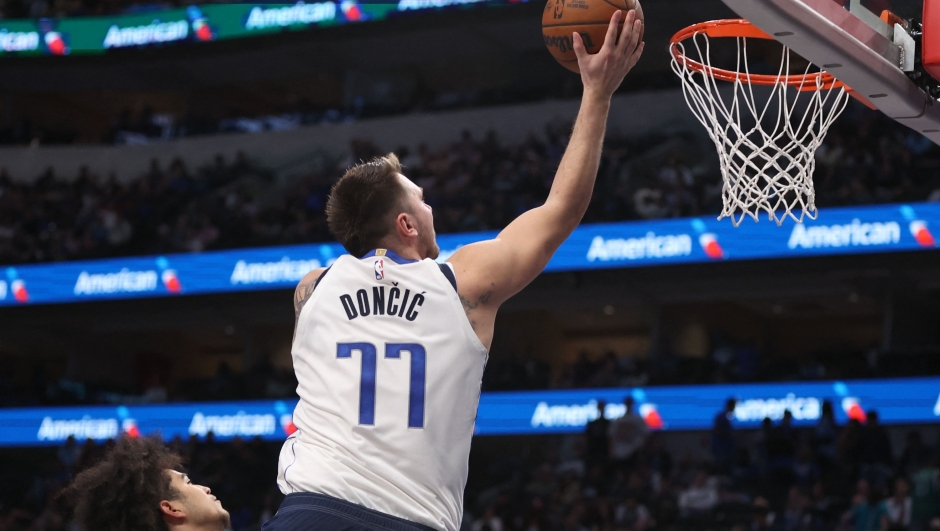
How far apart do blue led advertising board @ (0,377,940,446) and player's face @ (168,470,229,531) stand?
897 centimetres

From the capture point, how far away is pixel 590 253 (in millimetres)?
14266

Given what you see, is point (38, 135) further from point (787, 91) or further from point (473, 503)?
point (787, 91)

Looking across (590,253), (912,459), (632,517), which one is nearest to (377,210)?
(632,517)

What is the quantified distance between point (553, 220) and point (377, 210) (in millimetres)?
390

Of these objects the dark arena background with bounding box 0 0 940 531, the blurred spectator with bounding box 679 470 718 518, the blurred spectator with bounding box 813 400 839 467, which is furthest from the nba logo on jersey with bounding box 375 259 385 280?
the blurred spectator with bounding box 813 400 839 467

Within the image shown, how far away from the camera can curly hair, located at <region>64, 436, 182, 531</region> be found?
2.53 m

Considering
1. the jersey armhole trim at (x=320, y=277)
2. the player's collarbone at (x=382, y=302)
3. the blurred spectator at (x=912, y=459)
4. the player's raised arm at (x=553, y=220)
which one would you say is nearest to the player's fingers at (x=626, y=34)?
the player's raised arm at (x=553, y=220)

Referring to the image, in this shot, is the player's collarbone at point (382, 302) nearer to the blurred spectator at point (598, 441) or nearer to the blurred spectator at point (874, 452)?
the blurred spectator at point (874, 452)

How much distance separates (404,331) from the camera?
2.29 m

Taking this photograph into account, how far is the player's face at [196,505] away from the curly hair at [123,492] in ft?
0.08

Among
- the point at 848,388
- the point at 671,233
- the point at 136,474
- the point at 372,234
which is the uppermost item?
the point at 372,234

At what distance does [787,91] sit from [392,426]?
3.22m

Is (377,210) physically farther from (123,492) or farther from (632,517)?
(632,517)

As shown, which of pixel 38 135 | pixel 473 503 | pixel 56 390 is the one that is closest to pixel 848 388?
pixel 473 503
